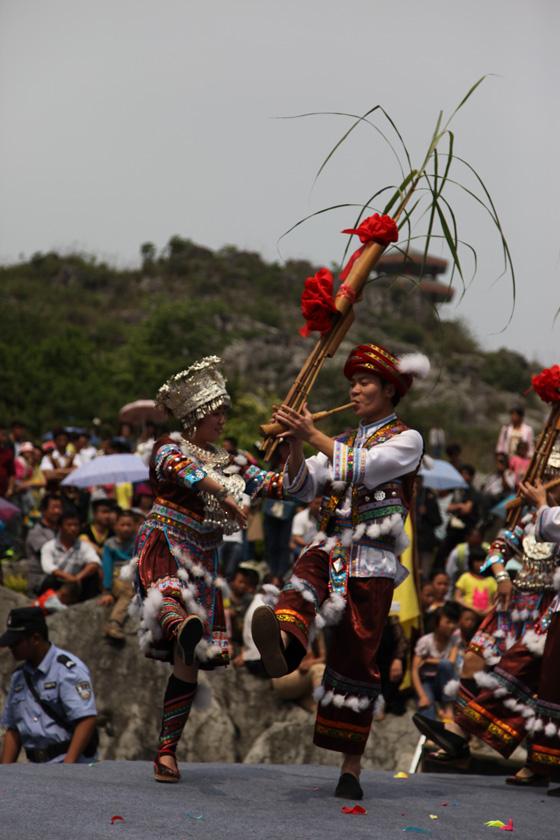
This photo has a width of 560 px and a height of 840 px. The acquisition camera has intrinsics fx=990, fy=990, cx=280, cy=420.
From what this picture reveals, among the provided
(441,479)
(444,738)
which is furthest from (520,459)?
(444,738)

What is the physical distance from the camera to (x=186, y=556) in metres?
4.55

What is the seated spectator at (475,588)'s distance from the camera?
880 cm

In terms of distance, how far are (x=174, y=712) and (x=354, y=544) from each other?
44.2 inches

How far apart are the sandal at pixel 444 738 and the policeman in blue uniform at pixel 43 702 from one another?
1.78 meters

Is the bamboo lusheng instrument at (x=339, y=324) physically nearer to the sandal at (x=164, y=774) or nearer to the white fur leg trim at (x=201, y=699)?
the white fur leg trim at (x=201, y=699)

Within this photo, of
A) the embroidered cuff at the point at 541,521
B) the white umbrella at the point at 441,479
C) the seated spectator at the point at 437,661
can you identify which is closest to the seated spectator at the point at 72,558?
the seated spectator at the point at 437,661

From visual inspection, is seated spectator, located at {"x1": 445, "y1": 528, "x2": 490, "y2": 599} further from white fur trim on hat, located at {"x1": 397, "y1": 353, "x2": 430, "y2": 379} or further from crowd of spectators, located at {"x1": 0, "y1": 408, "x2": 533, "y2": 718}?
white fur trim on hat, located at {"x1": 397, "y1": 353, "x2": 430, "y2": 379}

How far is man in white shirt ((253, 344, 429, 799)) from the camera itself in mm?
4141

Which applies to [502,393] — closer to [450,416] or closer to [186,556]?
[450,416]

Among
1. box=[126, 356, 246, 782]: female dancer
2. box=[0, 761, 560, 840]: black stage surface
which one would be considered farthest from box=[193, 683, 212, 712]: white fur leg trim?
Result: box=[0, 761, 560, 840]: black stage surface

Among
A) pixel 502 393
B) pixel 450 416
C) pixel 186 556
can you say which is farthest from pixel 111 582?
pixel 502 393

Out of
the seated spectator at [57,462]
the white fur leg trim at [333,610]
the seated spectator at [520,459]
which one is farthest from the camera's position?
the seated spectator at [520,459]

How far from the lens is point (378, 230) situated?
456 cm

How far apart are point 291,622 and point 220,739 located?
432 cm
